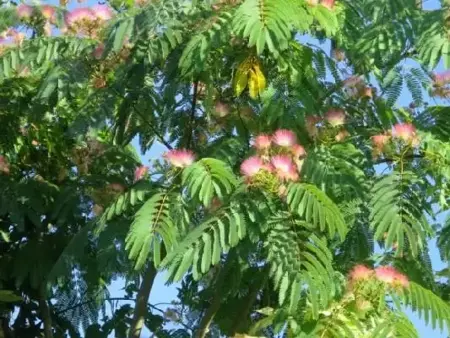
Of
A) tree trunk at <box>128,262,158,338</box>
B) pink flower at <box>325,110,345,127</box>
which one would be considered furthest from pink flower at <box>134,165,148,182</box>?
pink flower at <box>325,110,345,127</box>

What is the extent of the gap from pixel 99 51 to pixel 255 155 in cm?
101

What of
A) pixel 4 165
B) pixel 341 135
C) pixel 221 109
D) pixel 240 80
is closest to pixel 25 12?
pixel 4 165

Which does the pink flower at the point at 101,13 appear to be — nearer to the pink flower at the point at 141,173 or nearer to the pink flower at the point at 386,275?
the pink flower at the point at 141,173

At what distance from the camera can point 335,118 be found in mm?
4730

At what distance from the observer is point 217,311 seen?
5.14 m

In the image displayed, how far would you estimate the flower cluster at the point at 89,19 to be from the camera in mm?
5035

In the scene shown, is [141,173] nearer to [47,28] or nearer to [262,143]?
[262,143]

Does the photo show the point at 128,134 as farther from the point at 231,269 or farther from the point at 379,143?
the point at 379,143

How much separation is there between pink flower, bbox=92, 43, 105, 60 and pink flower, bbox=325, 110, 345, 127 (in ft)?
3.46

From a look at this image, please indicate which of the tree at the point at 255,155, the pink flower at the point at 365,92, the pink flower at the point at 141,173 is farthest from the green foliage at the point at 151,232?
the pink flower at the point at 365,92

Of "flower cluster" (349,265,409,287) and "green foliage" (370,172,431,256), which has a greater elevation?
"green foliage" (370,172,431,256)

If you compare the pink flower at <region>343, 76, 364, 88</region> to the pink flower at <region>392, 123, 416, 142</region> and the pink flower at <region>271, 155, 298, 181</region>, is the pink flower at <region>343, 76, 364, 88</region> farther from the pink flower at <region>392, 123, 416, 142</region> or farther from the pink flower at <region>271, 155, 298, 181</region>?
the pink flower at <region>271, 155, 298, 181</region>

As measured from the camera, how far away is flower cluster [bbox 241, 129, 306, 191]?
4195 millimetres

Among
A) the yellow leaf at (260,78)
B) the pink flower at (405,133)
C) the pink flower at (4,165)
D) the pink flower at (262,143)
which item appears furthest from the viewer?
the pink flower at (4,165)
